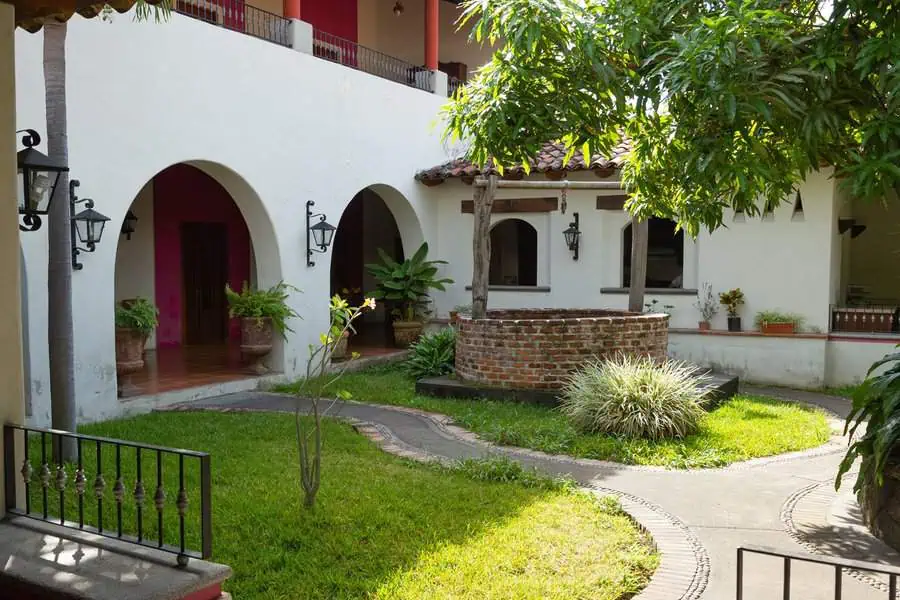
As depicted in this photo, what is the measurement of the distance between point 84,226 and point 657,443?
20.5 ft

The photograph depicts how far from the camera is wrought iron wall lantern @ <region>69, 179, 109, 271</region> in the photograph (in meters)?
8.55

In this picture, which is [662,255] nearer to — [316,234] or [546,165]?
[546,165]

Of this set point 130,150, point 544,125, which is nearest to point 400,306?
point 130,150

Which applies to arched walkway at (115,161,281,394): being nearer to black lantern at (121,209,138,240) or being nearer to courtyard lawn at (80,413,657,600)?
black lantern at (121,209,138,240)

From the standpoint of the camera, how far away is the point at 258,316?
11086 millimetres

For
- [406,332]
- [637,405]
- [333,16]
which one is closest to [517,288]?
[406,332]

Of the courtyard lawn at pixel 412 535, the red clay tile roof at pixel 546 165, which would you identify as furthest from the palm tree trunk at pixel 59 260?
the red clay tile roof at pixel 546 165

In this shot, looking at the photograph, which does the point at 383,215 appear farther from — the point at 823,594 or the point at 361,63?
the point at 823,594

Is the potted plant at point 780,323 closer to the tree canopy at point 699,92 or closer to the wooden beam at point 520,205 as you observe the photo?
the wooden beam at point 520,205

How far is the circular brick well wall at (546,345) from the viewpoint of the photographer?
9836 millimetres

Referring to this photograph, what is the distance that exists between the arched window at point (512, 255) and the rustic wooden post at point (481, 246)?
225 inches

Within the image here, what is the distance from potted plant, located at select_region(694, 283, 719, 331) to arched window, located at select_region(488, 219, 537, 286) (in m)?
4.05

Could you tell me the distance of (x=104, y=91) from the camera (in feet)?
29.4

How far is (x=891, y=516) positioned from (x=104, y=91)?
27.3ft
